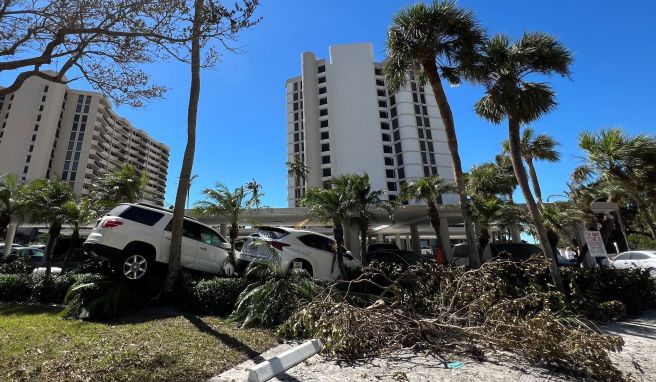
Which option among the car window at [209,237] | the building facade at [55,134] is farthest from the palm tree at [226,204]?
the building facade at [55,134]

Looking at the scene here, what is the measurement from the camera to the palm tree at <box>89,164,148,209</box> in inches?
590

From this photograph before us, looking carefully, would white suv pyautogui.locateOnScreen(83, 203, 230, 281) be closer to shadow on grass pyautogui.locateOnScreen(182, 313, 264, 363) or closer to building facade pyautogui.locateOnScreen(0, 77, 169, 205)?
shadow on grass pyautogui.locateOnScreen(182, 313, 264, 363)

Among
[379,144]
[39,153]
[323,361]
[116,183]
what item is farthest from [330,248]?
[39,153]

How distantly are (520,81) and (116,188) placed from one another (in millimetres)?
15996

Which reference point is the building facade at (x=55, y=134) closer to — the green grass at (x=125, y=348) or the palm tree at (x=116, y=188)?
the palm tree at (x=116, y=188)

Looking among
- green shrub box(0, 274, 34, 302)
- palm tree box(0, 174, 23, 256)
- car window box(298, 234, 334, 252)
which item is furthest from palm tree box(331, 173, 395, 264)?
palm tree box(0, 174, 23, 256)

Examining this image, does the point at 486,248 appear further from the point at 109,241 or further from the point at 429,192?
the point at 109,241

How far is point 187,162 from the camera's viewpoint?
9.45 meters

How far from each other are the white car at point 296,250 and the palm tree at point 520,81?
5.89 meters

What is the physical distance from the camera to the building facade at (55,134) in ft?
240

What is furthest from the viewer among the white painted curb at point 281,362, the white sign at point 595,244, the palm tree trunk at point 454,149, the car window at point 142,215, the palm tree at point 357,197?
the palm tree at point 357,197

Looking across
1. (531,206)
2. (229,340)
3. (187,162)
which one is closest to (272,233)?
(187,162)

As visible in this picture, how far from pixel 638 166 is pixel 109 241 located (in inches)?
528

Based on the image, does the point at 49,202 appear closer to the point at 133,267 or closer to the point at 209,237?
the point at 209,237
